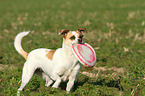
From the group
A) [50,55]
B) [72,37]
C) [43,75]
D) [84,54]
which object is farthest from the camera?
[43,75]

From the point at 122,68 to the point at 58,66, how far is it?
3.10 m

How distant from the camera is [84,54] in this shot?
14.8 ft

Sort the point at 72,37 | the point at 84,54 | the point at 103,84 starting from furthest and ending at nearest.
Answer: the point at 103,84 < the point at 84,54 < the point at 72,37

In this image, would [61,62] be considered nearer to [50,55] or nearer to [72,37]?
[50,55]

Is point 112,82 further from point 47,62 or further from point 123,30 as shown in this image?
point 123,30

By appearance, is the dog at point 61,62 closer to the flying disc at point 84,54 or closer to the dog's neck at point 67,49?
the dog's neck at point 67,49

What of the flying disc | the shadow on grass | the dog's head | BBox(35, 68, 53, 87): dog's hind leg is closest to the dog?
the dog's head

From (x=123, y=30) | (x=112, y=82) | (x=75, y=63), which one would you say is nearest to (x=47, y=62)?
(x=75, y=63)

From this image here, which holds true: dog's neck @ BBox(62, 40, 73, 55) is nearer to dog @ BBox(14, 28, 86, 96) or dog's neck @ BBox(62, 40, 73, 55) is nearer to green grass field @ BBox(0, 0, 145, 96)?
dog @ BBox(14, 28, 86, 96)

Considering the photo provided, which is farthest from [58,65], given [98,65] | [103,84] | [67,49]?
[98,65]

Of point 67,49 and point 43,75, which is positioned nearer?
point 67,49

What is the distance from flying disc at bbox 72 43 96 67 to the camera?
426 centimetres

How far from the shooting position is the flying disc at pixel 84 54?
14.0 ft

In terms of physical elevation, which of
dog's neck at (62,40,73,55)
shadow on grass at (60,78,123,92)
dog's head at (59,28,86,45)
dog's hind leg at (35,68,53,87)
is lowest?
shadow on grass at (60,78,123,92)
